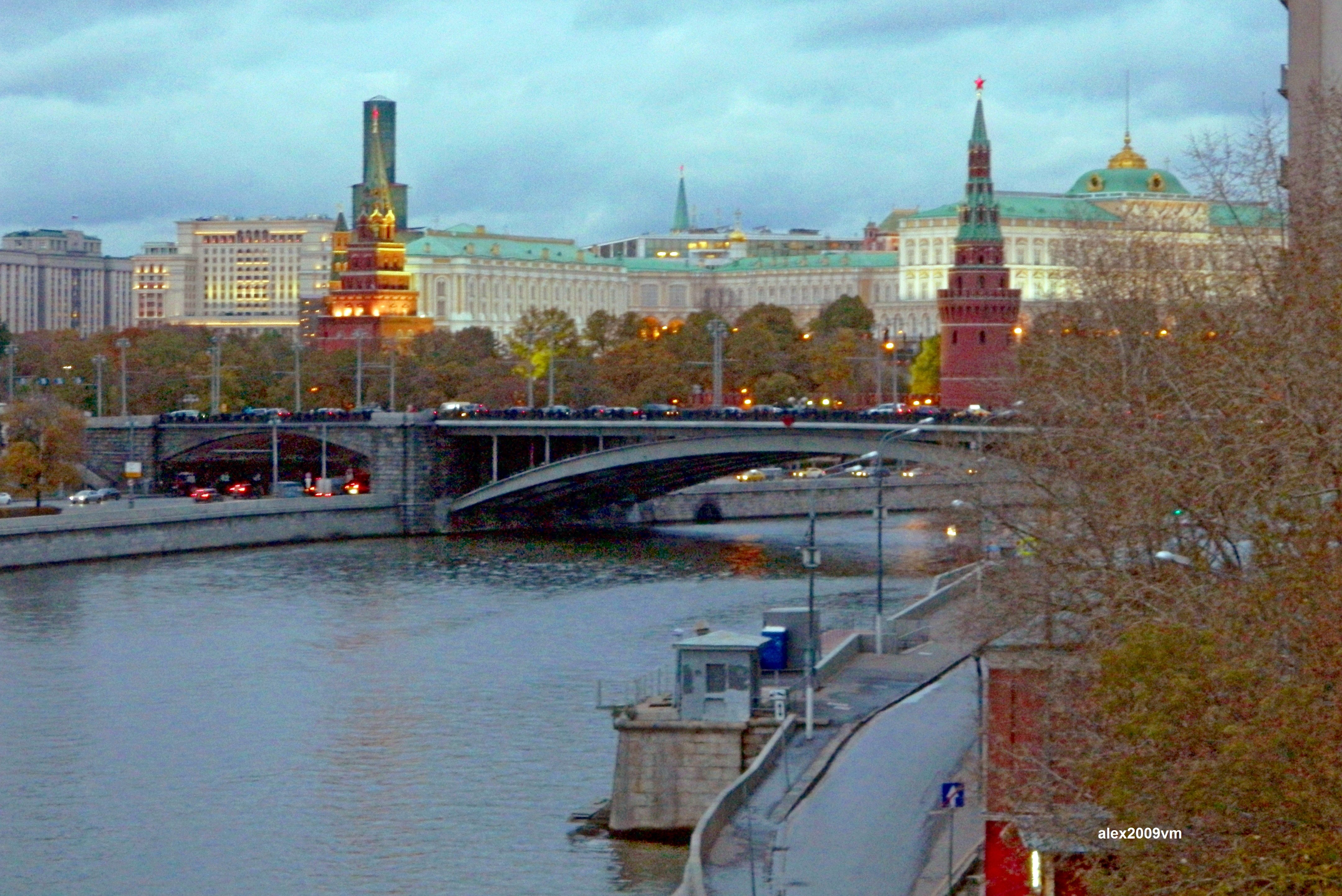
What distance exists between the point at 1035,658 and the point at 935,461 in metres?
26.5

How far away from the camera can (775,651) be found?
78.8ft

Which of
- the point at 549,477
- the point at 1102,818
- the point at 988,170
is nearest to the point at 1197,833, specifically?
the point at 1102,818

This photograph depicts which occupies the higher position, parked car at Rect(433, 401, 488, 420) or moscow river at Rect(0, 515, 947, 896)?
parked car at Rect(433, 401, 488, 420)

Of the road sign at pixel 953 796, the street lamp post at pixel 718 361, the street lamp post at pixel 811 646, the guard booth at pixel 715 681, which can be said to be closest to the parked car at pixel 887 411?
the street lamp post at pixel 718 361

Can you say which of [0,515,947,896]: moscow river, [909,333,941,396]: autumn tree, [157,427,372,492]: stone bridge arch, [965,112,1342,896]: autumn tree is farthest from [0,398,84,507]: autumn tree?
[909,333,941,396]: autumn tree

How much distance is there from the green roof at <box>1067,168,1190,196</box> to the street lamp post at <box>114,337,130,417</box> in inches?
2342

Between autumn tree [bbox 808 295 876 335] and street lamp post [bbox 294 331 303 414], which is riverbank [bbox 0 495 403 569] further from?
autumn tree [bbox 808 295 876 335]

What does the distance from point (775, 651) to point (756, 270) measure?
126 m

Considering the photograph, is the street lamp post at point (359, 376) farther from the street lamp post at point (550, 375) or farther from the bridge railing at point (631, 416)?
the street lamp post at point (550, 375)

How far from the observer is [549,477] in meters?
51.6

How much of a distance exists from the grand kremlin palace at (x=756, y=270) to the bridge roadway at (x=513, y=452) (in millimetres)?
52427

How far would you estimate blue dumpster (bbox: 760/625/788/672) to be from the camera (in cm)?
2381

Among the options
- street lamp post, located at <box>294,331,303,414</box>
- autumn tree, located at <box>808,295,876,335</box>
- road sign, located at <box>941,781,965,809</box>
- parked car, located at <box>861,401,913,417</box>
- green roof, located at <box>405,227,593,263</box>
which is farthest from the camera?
green roof, located at <box>405,227,593,263</box>

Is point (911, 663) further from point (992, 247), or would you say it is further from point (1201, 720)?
point (992, 247)
